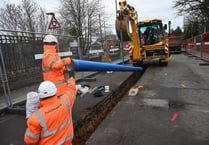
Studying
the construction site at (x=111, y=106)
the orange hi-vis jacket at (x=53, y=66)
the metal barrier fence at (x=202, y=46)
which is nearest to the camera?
the orange hi-vis jacket at (x=53, y=66)

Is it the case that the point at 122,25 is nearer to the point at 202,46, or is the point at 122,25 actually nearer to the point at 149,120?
the point at 149,120

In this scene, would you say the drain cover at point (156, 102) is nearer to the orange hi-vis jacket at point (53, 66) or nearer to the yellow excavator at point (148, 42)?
the orange hi-vis jacket at point (53, 66)

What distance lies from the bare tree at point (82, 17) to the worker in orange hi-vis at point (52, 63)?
844 cm

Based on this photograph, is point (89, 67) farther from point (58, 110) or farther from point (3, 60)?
point (3, 60)

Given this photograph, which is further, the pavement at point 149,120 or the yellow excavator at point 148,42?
the yellow excavator at point 148,42

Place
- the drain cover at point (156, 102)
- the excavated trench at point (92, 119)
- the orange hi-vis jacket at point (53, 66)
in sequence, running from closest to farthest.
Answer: the orange hi-vis jacket at point (53, 66) → the excavated trench at point (92, 119) → the drain cover at point (156, 102)

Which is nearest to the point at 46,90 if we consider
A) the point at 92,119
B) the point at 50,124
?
the point at 50,124

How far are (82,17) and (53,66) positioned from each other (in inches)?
395

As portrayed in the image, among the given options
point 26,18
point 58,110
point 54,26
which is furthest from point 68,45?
point 26,18

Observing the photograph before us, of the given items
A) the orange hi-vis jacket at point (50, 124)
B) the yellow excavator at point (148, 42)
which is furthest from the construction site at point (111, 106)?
the yellow excavator at point (148, 42)

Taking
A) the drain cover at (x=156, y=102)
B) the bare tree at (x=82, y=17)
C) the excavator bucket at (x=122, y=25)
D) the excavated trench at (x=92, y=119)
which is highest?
the bare tree at (x=82, y=17)

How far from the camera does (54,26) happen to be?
20.0 feet

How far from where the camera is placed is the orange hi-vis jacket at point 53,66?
2.58 metres

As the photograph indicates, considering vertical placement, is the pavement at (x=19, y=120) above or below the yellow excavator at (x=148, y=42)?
below
